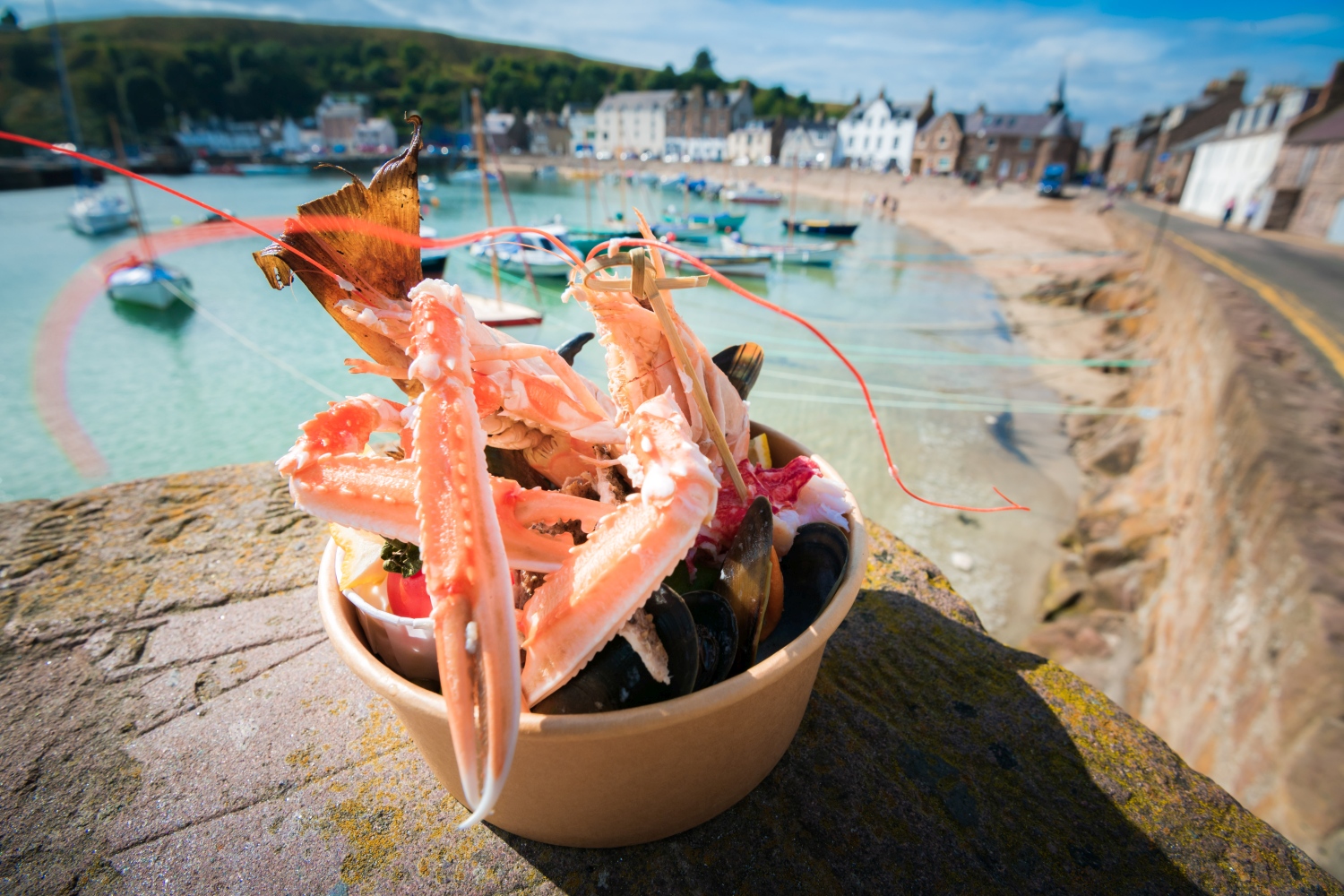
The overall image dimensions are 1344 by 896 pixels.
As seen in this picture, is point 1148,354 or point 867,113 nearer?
point 1148,354

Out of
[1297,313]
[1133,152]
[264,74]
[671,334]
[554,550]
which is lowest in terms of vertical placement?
[1297,313]

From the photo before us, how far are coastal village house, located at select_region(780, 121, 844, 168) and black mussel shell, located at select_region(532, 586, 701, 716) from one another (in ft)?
251

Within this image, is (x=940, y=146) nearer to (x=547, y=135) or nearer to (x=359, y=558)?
(x=547, y=135)

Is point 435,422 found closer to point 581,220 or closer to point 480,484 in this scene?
point 480,484

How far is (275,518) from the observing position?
2.64 meters

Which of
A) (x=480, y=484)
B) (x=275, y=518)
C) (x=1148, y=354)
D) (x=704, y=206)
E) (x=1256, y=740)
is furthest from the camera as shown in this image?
(x=704, y=206)

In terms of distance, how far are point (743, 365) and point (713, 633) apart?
3.69 feet

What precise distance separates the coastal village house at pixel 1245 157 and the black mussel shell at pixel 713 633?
32.2 m

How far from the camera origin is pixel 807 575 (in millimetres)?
1654

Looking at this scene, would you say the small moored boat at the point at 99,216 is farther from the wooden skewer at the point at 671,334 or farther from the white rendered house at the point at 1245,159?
the white rendered house at the point at 1245,159

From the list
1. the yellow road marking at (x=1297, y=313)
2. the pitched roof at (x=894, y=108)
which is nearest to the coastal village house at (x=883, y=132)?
the pitched roof at (x=894, y=108)

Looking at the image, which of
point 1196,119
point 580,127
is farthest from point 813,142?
point 1196,119

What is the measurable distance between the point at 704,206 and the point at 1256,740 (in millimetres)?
51078

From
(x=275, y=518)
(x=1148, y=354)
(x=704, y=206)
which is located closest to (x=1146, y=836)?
(x=275, y=518)
